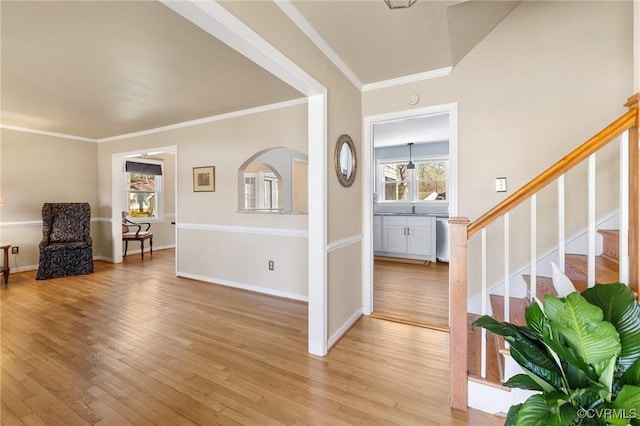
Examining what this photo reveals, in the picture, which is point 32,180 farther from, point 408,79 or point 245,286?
point 408,79

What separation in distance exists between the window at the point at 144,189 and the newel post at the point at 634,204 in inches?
306

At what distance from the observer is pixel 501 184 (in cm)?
248

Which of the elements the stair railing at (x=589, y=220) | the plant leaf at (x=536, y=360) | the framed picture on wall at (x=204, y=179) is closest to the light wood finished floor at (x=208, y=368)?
the stair railing at (x=589, y=220)

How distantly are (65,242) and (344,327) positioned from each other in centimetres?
503

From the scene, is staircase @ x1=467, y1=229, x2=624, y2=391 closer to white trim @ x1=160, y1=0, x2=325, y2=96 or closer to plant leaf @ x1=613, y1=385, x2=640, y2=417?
plant leaf @ x1=613, y1=385, x2=640, y2=417

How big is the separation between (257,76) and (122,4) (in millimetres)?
1176

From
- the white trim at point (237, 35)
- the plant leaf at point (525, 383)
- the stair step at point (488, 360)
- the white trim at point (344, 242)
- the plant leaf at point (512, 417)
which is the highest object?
the white trim at point (237, 35)

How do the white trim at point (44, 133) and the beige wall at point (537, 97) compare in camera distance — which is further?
the white trim at point (44, 133)

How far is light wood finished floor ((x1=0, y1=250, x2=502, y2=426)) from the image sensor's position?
5.34ft

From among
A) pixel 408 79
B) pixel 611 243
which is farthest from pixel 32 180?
pixel 611 243

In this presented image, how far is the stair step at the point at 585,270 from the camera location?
1.65 meters

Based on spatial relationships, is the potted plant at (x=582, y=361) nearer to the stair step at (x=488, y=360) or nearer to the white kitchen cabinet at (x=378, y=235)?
the stair step at (x=488, y=360)

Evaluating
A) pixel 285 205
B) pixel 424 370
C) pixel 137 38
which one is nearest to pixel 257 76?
pixel 137 38

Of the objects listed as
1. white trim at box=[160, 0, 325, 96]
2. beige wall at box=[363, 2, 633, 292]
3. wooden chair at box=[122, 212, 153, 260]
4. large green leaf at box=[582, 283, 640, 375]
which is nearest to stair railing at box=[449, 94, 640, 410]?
large green leaf at box=[582, 283, 640, 375]
